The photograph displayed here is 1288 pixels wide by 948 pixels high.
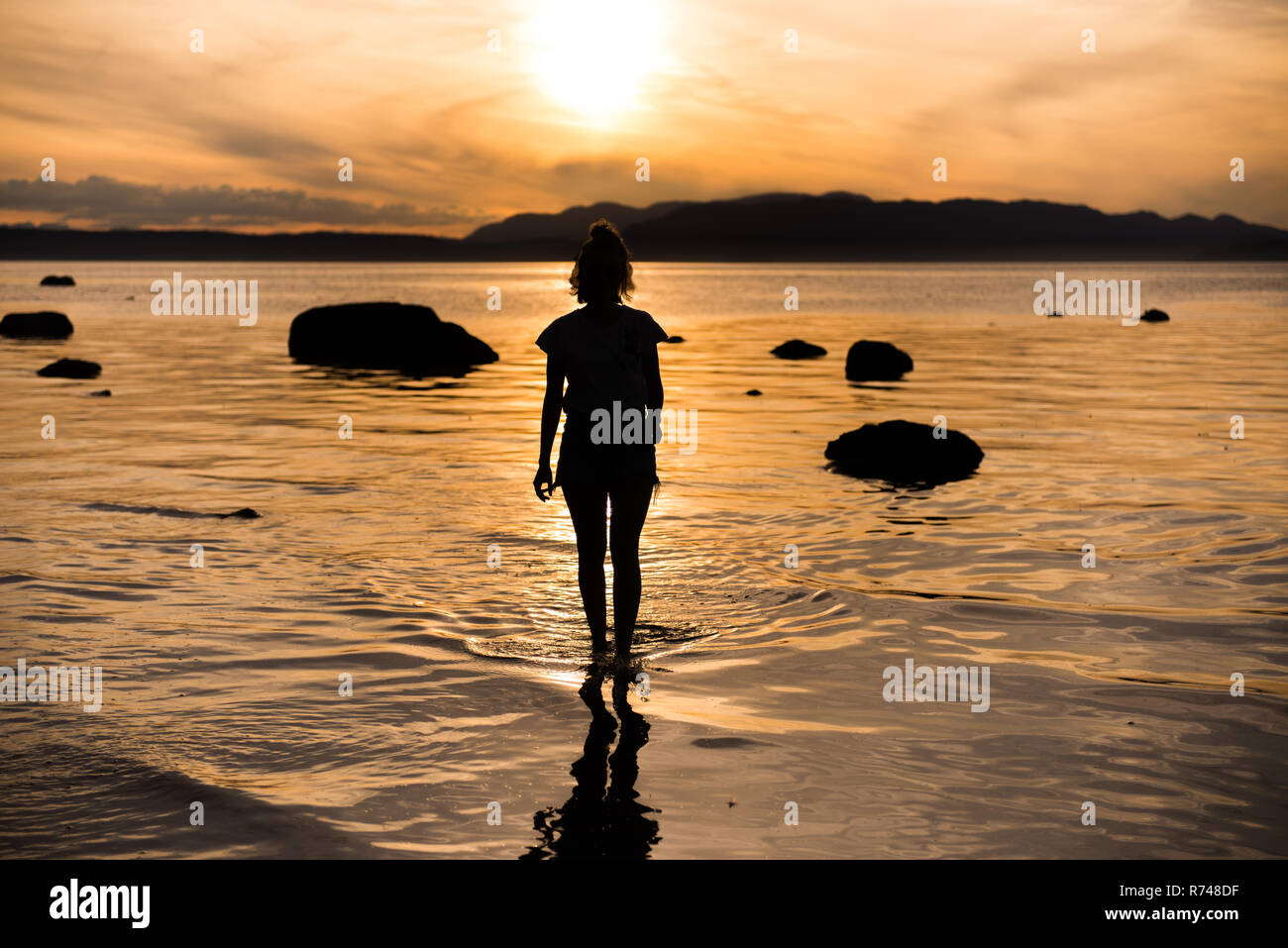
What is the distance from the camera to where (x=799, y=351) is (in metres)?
34.3

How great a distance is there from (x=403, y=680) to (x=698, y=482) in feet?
24.2

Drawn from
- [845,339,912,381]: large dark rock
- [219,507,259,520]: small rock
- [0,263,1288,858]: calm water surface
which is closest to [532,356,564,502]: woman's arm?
[0,263,1288,858]: calm water surface

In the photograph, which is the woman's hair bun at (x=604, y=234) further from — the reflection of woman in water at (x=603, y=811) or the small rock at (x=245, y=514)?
the small rock at (x=245, y=514)

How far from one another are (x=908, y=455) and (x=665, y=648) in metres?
7.51

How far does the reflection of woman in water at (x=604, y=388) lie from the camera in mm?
6547

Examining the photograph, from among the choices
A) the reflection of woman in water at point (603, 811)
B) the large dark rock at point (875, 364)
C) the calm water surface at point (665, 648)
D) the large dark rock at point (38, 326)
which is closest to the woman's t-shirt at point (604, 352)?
the calm water surface at point (665, 648)

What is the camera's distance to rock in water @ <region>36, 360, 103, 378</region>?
2614 centimetres

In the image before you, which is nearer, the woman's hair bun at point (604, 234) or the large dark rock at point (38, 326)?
the woman's hair bun at point (604, 234)

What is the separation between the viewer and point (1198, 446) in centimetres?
1526

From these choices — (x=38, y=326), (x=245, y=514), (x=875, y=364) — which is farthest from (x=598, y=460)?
(x=38, y=326)

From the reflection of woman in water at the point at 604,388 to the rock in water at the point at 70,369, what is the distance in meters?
23.1

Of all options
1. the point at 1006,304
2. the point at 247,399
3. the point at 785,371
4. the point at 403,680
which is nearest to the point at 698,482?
the point at 403,680

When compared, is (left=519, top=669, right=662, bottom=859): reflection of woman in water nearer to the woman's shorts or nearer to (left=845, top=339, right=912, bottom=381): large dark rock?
the woman's shorts
